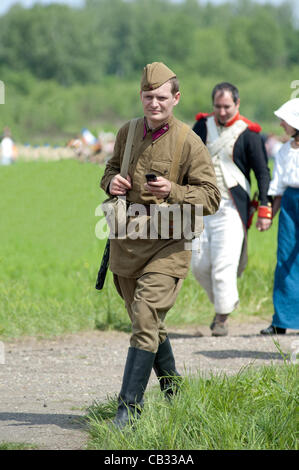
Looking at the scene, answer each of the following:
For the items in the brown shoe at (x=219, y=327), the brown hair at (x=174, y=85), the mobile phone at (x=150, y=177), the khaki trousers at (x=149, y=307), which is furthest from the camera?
the brown shoe at (x=219, y=327)

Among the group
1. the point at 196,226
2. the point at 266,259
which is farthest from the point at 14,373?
the point at 266,259

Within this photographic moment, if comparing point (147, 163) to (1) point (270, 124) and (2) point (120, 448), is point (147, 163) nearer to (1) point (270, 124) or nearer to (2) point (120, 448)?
(2) point (120, 448)

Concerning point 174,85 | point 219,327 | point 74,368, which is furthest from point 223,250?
point 174,85

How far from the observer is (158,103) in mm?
4875

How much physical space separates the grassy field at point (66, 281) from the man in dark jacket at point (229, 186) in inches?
39.3

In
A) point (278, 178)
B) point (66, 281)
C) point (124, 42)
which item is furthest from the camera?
point (124, 42)

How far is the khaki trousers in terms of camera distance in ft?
15.8

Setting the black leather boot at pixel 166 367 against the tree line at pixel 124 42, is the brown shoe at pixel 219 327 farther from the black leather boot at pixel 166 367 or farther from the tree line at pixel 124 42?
the tree line at pixel 124 42

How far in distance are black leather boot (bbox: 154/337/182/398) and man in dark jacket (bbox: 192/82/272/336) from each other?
3.16 m

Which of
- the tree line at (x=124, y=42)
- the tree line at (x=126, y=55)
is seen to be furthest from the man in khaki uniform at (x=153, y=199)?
the tree line at (x=124, y=42)

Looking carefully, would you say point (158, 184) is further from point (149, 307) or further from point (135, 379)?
point (135, 379)

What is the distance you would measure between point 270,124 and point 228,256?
59.0 metres

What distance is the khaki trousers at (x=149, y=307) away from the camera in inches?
190

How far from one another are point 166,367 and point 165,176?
47.2 inches
